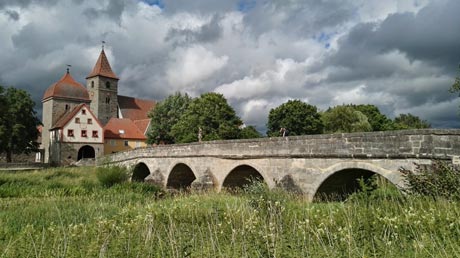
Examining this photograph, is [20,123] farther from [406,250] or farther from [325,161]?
[406,250]

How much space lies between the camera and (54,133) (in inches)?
1743

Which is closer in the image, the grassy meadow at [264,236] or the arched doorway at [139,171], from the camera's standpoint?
the grassy meadow at [264,236]

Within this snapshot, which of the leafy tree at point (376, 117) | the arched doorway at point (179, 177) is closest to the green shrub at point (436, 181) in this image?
the arched doorway at point (179, 177)

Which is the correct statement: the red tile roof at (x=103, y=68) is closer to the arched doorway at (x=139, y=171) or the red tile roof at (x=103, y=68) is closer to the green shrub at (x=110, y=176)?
the arched doorway at (x=139, y=171)

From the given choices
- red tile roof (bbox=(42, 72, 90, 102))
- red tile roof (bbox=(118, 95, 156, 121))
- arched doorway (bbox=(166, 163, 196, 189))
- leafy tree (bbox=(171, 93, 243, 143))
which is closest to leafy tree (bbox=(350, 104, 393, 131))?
leafy tree (bbox=(171, 93, 243, 143))

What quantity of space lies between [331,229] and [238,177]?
1043cm

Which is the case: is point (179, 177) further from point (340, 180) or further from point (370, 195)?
point (370, 195)

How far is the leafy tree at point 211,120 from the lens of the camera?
34750 millimetres

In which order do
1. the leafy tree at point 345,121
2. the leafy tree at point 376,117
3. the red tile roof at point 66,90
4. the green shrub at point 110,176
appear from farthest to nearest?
the red tile roof at point 66,90, the leafy tree at point 376,117, the leafy tree at point 345,121, the green shrub at point 110,176

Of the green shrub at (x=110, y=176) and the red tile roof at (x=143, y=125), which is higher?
the red tile roof at (x=143, y=125)

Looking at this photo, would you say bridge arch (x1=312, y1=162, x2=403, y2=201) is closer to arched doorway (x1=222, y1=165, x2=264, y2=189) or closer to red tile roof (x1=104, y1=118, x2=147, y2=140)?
arched doorway (x1=222, y1=165, x2=264, y2=189)

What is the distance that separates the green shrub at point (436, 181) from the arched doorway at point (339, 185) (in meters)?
2.85

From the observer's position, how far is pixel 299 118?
37.4 meters

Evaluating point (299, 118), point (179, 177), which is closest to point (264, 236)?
point (179, 177)
